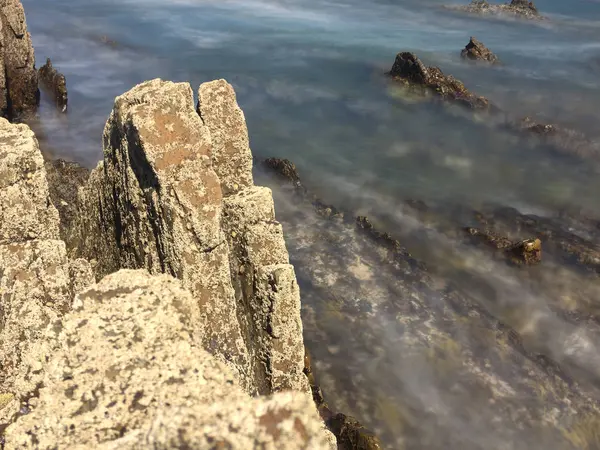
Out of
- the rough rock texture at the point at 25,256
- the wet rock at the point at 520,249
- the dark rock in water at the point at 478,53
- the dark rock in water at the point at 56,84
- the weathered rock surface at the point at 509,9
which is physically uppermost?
the weathered rock surface at the point at 509,9

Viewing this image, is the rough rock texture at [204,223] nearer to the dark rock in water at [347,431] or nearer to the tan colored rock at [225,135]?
the tan colored rock at [225,135]

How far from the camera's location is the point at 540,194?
106 ft

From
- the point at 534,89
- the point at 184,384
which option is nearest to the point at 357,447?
the point at 184,384

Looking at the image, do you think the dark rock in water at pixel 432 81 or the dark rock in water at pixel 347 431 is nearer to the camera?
Answer: the dark rock in water at pixel 347 431

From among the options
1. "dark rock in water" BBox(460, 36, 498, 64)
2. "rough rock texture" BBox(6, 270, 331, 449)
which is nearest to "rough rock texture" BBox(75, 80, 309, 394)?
"rough rock texture" BBox(6, 270, 331, 449)

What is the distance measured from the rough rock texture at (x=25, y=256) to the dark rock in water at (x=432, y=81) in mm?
42309

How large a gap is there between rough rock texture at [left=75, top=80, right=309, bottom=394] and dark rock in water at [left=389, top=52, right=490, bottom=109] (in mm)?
39724

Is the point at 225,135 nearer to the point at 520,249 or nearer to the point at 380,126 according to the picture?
the point at 520,249

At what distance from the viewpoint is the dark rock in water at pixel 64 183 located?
2058 centimetres

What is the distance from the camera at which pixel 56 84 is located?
4278cm

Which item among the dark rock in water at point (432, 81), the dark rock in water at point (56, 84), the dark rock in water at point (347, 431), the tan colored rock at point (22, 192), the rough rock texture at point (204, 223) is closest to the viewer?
the rough rock texture at point (204, 223)

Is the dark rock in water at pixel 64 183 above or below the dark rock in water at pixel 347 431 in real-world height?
above

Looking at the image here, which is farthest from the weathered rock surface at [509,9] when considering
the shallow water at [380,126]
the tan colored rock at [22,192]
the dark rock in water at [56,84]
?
the tan colored rock at [22,192]

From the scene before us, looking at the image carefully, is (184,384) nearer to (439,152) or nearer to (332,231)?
(332,231)
